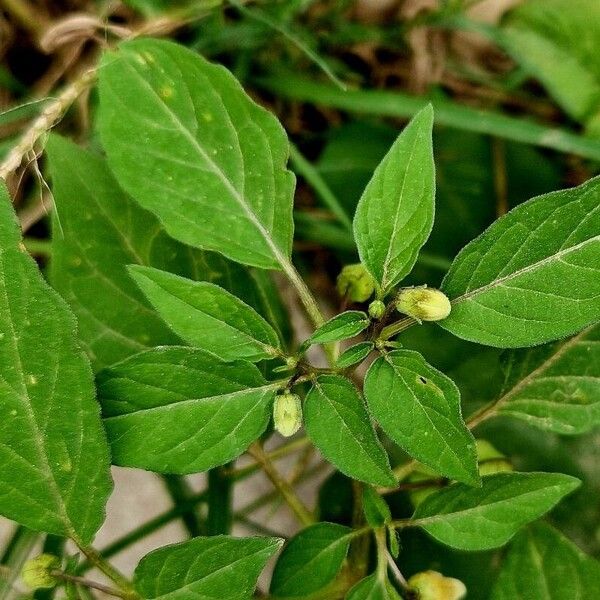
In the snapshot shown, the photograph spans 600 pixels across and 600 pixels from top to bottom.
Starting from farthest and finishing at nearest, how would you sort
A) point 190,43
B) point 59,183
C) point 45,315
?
point 190,43 → point 59,183 → point 45,315

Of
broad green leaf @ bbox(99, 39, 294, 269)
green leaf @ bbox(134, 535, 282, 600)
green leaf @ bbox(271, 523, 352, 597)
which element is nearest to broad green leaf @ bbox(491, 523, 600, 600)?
green leaf @ bbox(271, 523, 352, 597)

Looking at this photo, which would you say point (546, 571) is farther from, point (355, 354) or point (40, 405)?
point (40, 405)

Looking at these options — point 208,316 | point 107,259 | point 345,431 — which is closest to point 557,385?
point 345,431

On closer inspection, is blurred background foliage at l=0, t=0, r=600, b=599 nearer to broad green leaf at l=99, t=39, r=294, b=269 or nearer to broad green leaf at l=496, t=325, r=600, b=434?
broad green leaf at l=496, t=325, r=600, b=434

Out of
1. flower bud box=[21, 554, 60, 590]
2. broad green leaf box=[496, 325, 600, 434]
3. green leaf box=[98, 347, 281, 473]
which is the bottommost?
broad green leaf box=[496, 325, 600, 434]

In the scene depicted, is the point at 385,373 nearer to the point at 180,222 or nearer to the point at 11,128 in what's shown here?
the point at 180,222

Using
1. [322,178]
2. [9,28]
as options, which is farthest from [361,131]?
[9,28]
